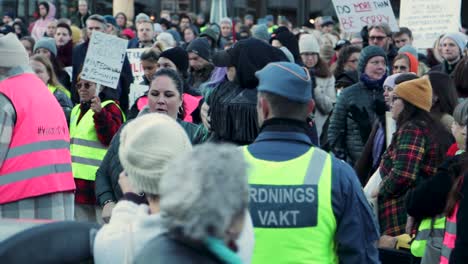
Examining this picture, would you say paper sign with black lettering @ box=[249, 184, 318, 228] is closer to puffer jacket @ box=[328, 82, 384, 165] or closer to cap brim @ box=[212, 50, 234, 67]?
cap brim @ box=[212, 50, 234, 67]

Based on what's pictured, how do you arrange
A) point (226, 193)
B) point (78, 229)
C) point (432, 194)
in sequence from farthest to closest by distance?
point (432, 194) < point (78, 229) < point (226, 193)

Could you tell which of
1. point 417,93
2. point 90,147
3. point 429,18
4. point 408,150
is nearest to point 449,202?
point 408,150

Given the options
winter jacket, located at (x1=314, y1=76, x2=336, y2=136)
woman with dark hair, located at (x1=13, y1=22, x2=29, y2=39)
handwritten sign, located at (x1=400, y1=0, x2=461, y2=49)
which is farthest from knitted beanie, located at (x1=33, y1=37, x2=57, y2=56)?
woman with dark hair, located at (x1=13, y1=22, x2=29, y2=39)

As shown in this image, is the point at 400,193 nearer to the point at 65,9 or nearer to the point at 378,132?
the point at 378,132

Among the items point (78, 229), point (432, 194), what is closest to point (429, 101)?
point (432, 194)

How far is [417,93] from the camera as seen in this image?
7031mm

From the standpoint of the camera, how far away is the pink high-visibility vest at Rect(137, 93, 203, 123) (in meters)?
8.09

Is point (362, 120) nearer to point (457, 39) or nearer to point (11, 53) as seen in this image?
point (457, 39)

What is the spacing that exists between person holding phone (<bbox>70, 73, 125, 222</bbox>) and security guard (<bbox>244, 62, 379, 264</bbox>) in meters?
3.70

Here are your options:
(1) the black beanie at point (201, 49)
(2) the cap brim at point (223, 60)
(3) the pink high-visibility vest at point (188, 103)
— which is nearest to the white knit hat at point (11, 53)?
(2) the cap brim at point (223, 60)

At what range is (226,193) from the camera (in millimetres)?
2889

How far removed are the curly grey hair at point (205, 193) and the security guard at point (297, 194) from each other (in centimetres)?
143

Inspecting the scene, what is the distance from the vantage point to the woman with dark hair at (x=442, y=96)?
7433mm

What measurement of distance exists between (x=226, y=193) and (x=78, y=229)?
1.95ft
